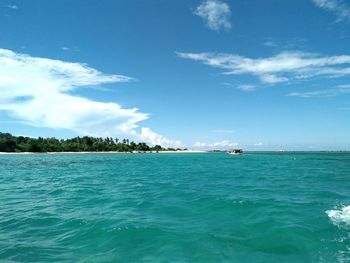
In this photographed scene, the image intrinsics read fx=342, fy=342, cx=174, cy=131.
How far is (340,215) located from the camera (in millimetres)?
19688

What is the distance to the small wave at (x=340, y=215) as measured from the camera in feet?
60.1

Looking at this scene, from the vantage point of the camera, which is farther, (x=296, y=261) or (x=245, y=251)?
(x=245, y=251)

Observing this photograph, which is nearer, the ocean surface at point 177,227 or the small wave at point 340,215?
the ocean surface at point 177,227

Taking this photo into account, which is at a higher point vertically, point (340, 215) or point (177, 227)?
point (340, 215)

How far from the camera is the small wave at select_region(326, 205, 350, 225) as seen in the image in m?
18.3

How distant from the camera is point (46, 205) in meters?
24.1

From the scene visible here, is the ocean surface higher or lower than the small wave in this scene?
lower

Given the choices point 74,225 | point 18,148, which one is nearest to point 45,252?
point 74,225

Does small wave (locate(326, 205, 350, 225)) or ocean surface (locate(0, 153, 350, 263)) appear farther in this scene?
small wave (locate(326, 205, 350, 225))

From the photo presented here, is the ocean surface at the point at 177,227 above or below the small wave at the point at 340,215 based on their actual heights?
below

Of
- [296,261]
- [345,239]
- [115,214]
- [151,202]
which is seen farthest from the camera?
[151,202]

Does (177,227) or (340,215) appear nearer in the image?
(177,227)

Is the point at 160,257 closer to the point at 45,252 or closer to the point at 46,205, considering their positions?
the point at 45,252

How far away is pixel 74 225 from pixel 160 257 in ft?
22.4
